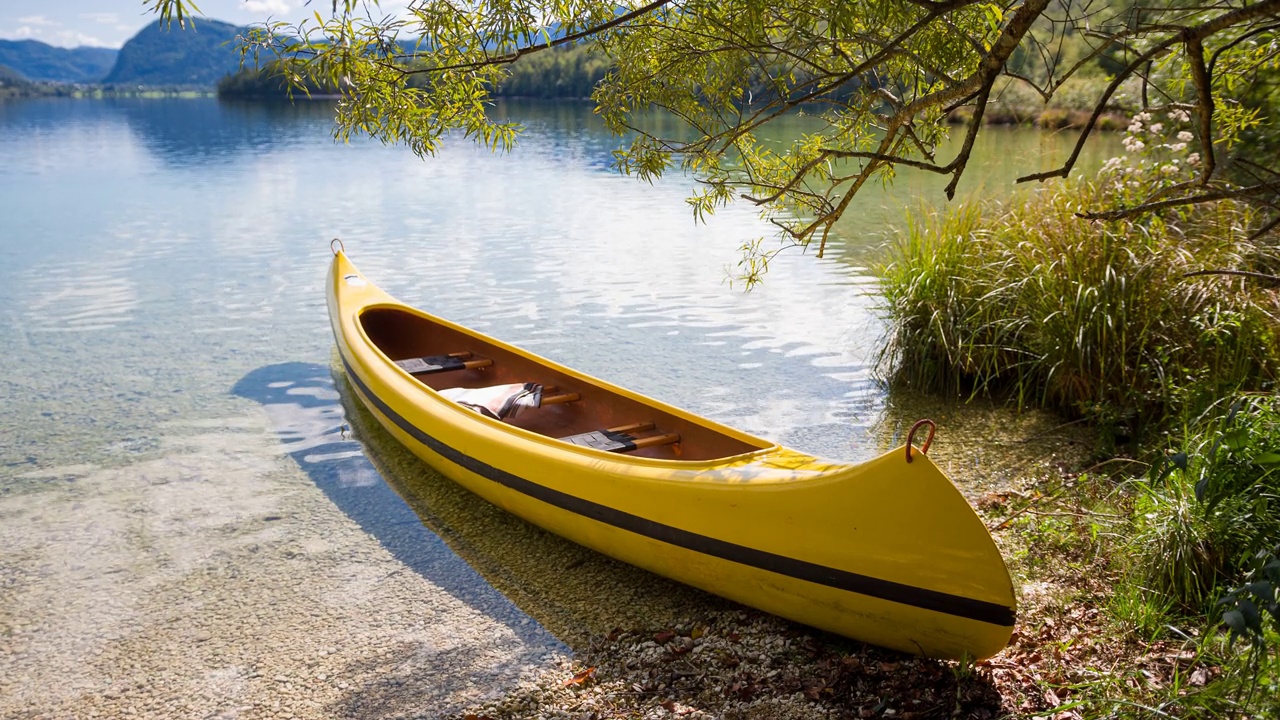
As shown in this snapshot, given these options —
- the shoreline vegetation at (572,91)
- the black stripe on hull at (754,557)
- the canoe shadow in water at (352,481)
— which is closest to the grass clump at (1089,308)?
the shoreline vegetation at (572,91)

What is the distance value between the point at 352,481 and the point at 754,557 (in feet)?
9.89

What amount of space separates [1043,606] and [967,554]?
0.78 m

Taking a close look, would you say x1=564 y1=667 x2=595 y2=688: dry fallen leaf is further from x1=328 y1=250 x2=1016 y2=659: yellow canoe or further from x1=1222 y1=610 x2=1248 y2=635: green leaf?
x1=1222 y1=610 x2=1248 y2=635: green leaf

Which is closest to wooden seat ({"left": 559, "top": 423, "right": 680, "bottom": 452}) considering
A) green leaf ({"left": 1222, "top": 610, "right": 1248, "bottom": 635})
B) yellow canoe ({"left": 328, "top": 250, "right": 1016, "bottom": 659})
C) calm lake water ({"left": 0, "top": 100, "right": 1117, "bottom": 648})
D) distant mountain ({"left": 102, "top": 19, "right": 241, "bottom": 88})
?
yellow canoe ({"left": 328, "top": 250, "right": 1016, "bottom": 659})

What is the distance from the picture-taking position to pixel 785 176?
4.21 meters

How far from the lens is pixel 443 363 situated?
21.2 feet

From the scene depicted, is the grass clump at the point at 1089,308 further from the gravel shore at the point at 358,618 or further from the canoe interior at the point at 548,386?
the canoe interior at the point at 548,386

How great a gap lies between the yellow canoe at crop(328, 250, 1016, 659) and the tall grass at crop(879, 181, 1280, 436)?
8.03 feet

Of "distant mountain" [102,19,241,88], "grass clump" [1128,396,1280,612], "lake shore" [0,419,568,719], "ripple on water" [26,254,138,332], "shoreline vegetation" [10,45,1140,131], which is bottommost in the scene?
"lake shore" [0,419,568,719]

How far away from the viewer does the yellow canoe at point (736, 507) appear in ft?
10.1

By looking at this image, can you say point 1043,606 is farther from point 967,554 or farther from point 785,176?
point 785,176

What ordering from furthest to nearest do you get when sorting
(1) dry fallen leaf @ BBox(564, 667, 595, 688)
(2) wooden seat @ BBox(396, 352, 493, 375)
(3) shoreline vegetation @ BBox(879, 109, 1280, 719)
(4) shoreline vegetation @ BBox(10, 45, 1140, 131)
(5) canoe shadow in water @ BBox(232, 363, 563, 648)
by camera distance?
(2) wooden seat @ BBox(396, 352, 493, 375) < (4) shoreline vegetation @ BBox(10, 45, 1140, 131) < (5) canoe shadow in water @ BBox(232, 363, 563, 648) < (1) dry fallen leaf @ BBox(564, 667, 595, 688) < (3) shoreline vegetation @ BBox(879, 109, 1280, 719)

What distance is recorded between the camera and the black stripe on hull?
3076 mm

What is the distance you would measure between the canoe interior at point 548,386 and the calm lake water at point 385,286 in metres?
0.70
